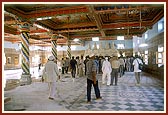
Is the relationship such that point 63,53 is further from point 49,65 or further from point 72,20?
point 49,65

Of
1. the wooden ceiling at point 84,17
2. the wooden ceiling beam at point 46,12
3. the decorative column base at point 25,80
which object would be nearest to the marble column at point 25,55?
the decorative column base at point 25,80

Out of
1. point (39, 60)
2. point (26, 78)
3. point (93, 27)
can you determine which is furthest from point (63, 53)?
point (26, 78)

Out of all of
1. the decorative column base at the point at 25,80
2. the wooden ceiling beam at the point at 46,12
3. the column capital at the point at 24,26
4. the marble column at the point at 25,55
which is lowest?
the decorative column base at the point at 25,80

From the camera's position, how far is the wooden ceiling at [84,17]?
8.66 m

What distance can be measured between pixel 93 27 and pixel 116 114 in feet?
37.0

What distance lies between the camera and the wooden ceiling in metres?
8.66

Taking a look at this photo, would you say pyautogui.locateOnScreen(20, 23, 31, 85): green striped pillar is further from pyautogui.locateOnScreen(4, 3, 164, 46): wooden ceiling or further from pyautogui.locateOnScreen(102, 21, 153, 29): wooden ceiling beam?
pyautogui.locateOnScreen(102, 21, 153, 29): wooden ceiling beam

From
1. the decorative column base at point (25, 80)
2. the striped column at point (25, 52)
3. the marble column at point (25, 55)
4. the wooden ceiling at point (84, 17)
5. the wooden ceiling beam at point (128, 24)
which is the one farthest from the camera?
the wooden ceiling beam at point (128, 24)

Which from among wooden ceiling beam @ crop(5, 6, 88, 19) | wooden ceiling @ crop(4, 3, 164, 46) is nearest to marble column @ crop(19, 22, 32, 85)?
wooden ceiling @ crop(4, 3, 164, 46)

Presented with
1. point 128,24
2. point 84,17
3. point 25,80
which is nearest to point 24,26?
point 25,80

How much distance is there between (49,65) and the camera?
6.41m

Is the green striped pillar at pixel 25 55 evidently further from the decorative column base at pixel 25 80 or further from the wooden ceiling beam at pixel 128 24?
the wooden ceiling beam at pixel 128 24

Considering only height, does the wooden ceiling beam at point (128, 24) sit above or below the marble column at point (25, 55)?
above

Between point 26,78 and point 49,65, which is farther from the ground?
point 49,65
